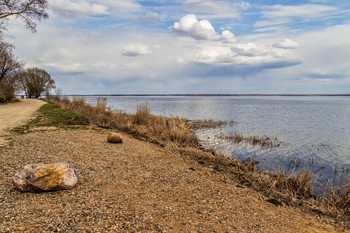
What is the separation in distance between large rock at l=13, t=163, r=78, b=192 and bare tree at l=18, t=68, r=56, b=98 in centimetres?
7410

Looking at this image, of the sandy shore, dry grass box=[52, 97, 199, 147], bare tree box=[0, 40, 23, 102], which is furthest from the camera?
bare tree box=[0, 40, 23, 102]

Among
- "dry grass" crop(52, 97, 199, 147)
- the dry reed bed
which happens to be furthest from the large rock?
"dry grass" crop(52, 97, 199, 147)

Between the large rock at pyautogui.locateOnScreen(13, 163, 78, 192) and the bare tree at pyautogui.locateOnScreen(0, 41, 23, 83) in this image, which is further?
the bare tree at pyautogui.locateOnScreen(0, 41, 23, 83)

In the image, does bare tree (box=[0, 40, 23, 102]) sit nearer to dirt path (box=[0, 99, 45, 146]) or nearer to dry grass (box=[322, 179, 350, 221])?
dirt path (box=[0, 99, 45, 146])

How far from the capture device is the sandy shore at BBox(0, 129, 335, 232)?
5.02 m

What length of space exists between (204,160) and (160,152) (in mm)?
1626

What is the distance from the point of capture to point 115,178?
24.3ft

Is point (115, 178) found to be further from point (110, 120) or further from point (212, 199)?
point (110, 120)

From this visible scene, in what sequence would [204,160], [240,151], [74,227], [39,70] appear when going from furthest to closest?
[39,70]
[240,151]
[204,160]
[74,227]

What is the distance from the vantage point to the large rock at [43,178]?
20.1 ft

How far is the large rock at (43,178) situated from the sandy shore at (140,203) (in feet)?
0.48

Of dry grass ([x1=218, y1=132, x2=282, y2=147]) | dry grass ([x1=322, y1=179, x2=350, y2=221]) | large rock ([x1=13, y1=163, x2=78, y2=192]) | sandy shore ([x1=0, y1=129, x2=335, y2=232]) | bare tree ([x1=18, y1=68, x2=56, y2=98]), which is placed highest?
bare tree ([x1=18, y1=68, x2=56, y2=98])

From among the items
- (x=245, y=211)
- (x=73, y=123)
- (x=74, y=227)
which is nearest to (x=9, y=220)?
(x=74, y=227)

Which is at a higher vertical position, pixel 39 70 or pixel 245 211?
pixel 39 70
